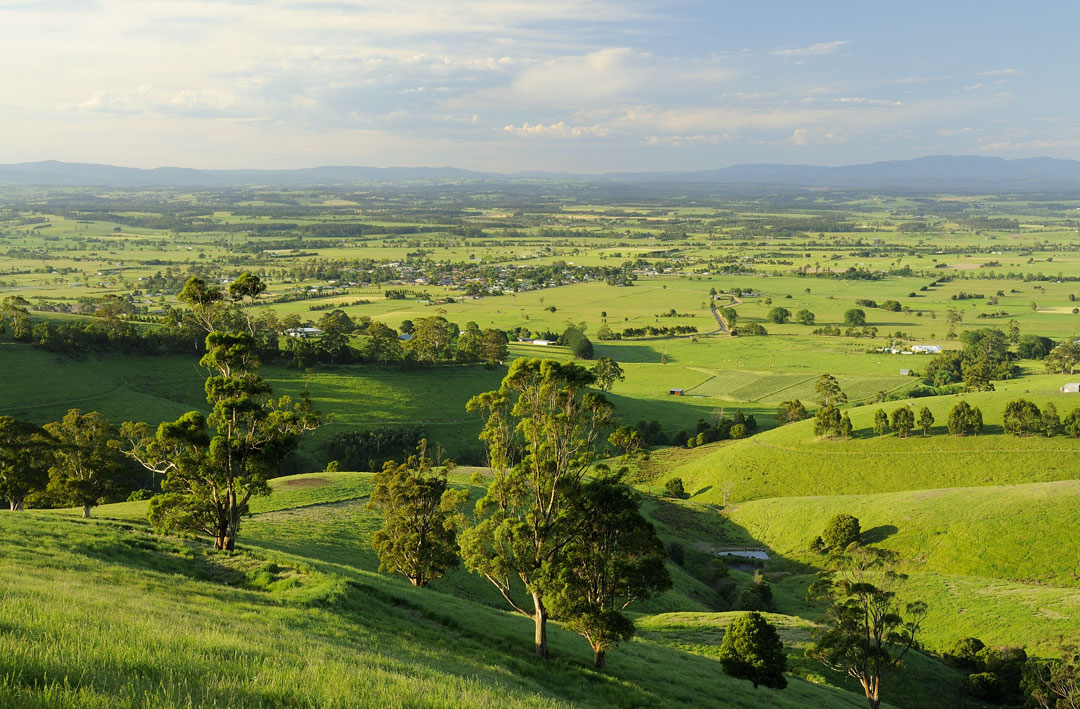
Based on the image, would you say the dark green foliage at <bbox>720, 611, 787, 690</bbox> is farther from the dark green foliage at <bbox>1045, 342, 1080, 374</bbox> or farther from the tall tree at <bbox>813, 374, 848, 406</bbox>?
the dark green foliage at <bbox>1045, 342, 1080, 374</bbox>

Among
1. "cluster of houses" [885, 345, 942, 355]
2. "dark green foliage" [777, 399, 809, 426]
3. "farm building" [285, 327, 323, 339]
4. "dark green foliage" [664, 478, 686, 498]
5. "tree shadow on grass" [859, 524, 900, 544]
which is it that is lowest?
"dark green foliage" [664, 478, 686, 498]

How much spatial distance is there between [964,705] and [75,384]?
103 meters

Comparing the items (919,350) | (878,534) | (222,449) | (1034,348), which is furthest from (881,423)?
(1034,348)

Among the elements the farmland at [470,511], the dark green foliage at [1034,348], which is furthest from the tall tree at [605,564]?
the dark green foliage at [1034,348]

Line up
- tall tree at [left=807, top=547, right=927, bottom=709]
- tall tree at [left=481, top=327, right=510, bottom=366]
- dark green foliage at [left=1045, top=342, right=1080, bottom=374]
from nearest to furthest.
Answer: tall tree at [left=807, top=547, right=927, bottom=709] → tall tree at [left=481, top=327, right=510, bottom=366] → dark green foliage at [left=1045, top=342, right=1080, bottom=374]

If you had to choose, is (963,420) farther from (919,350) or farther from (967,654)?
(919,350)

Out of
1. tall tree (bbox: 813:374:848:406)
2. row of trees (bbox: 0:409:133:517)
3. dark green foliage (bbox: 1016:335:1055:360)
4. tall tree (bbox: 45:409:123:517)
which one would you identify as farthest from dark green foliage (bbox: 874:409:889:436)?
dark green foliage (bbox: 1016:335:1055:360)

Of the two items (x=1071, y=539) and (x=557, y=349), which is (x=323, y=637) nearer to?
(x=1071, y=539)

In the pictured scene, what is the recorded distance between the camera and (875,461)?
78.6 m

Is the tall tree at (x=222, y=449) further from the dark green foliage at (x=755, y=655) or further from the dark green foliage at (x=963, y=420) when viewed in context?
the dark green foliage at (x=963, y=420)

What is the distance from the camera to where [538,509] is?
2497cm

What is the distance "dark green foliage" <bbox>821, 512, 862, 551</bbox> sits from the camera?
59756mm

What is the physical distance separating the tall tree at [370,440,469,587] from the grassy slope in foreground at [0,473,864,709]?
13.8 feet

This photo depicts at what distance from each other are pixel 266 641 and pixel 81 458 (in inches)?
1615
